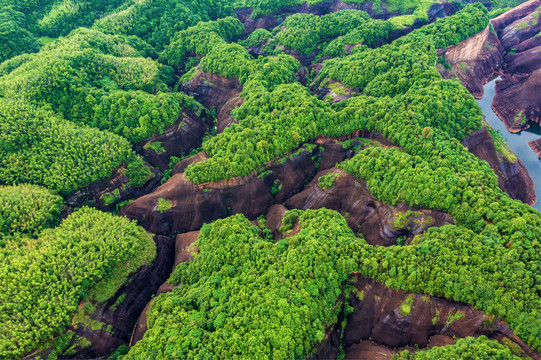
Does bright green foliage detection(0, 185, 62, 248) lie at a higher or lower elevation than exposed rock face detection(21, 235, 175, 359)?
higher

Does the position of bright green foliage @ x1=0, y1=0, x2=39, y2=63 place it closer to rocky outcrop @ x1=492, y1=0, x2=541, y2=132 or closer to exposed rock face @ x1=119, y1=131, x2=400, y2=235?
exposed rock face @ x1=119, y1=131, x2=400, y2=235

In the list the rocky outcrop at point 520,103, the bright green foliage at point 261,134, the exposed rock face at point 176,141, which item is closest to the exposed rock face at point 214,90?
the exposed rock face at point 176,141

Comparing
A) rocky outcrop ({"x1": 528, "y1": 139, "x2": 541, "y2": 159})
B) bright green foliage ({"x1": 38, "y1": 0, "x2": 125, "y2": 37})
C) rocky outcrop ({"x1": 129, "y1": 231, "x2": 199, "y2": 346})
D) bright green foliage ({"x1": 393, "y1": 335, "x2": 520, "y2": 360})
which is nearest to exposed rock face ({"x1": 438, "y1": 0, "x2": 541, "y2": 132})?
rocky outcrop ({"x1": 528, "y1": 139, "x2": 541, "y2": 159})

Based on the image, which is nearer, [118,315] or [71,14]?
[118,315]

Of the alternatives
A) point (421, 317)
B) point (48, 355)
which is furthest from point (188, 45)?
point (421, 317)

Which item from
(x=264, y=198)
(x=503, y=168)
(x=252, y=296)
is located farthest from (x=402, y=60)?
(x=252, y=296)

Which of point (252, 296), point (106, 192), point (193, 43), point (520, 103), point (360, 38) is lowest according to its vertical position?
point (106, 192)

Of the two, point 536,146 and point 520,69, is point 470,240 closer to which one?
point 536,146

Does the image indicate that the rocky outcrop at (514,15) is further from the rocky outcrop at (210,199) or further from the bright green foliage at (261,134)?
the rocky outcrop at (210,199)
